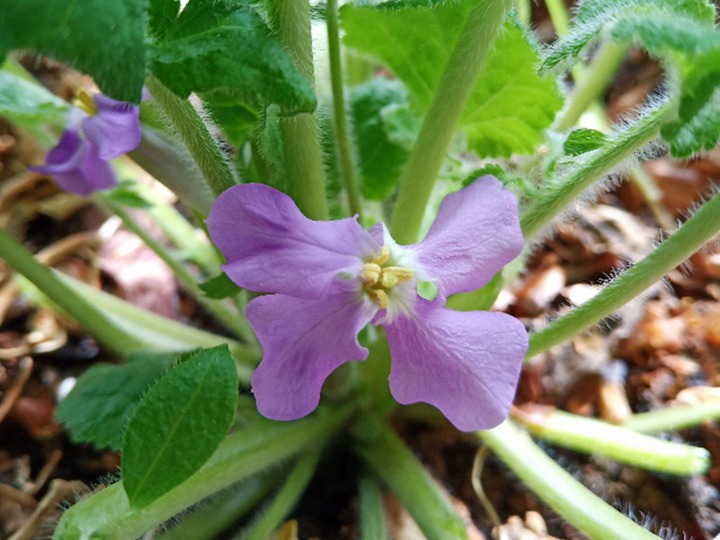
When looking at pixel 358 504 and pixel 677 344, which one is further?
pixel 677 344

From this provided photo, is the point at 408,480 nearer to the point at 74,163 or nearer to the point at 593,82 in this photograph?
the point at 74,163

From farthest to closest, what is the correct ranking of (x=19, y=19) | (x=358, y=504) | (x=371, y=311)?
1. (x=358, y=504)
2. (x=371, y=311)
3. (x=19, y=19)

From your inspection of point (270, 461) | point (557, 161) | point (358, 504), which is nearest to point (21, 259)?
point (270, 461)

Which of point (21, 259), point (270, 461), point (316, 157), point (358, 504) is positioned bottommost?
point (358, 504)

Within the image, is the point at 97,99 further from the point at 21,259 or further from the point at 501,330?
the point at 501,330

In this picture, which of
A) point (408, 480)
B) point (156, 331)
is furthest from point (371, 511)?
point (156, 331)

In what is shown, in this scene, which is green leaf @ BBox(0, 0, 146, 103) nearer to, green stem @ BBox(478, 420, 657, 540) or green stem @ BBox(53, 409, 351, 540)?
green stem @ BBox(53, 409, 351, 540)

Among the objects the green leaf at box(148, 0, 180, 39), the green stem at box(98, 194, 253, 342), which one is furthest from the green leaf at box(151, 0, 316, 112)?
the green stem at box(98, 194, 253, 342)
